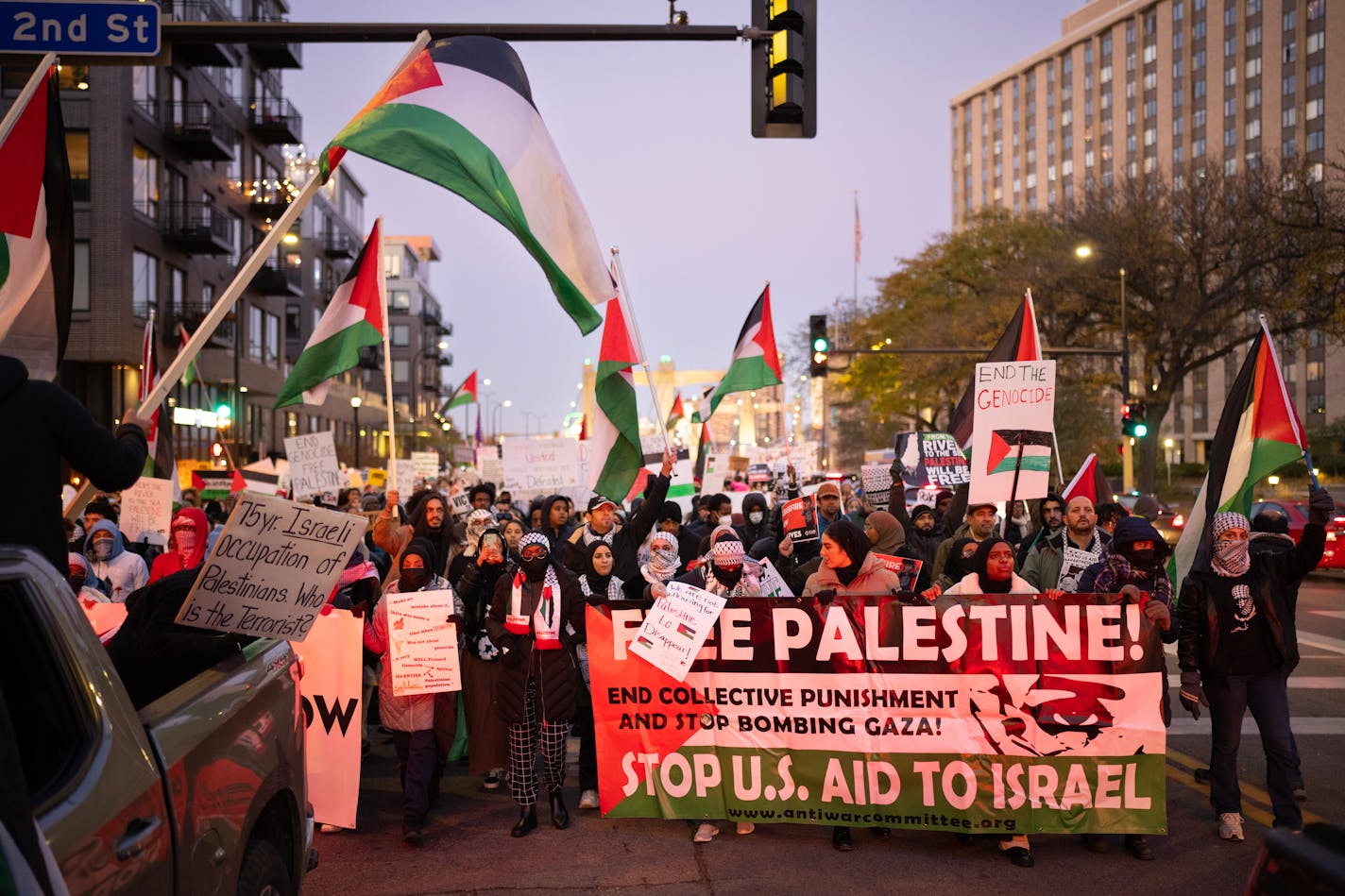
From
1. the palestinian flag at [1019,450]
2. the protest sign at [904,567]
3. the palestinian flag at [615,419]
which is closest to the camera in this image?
the protest sign at [904,567]

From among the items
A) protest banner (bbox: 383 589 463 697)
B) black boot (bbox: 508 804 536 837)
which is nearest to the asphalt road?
black boot (bbox: 508 804 536 837)

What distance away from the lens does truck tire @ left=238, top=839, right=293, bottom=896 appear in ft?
11.9

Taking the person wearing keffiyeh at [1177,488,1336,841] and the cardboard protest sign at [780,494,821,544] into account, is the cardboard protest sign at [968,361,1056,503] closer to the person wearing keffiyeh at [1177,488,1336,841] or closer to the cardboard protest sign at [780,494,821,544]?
the cardboard protest sign at [780,494,821,544]

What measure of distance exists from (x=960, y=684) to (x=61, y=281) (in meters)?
5.10


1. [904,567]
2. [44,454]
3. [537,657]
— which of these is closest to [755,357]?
[904,567]

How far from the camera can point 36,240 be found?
5.67 meters

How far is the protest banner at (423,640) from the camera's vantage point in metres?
6.90

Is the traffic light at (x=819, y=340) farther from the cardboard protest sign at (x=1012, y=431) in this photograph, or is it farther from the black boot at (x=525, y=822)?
the black boot at (x=525, y=822)

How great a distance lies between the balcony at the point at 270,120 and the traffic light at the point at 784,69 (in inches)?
1661

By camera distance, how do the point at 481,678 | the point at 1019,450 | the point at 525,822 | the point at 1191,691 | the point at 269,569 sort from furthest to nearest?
the point at 1019,450 < the point at 481,678 < the point at 525,822 < the point at 1191,691 < the point at 269,569

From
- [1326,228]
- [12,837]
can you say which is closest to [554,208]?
[12,837]

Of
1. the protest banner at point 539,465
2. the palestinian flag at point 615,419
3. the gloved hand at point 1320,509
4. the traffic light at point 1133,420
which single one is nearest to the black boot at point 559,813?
the palestinian flag at point 615,419

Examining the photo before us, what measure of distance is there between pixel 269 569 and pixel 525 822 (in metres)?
2.74

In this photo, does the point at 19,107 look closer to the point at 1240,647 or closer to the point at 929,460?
the point at 1240,647
